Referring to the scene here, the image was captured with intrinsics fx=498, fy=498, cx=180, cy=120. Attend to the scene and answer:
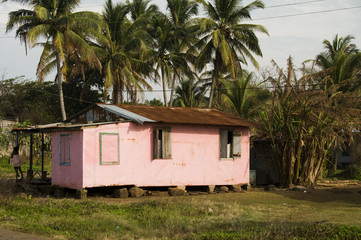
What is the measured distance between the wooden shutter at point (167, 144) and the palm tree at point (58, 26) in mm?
10624

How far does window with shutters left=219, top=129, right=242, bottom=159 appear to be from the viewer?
2022cm

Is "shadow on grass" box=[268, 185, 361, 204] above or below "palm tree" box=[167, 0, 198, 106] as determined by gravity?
below

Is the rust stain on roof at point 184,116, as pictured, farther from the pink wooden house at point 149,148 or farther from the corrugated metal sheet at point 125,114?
the corrugated metal sheet at point 125,114

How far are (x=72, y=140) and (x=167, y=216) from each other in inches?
231

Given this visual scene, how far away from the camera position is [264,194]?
62.3 feet

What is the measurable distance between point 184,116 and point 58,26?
11.8 m

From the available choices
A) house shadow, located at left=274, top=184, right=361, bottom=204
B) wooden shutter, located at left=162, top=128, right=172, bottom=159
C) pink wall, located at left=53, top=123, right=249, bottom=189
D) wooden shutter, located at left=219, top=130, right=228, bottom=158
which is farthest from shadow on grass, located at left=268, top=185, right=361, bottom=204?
wooden shutter, located at left=162, top=128, right=172, bottom=159

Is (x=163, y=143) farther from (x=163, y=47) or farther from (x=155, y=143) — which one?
(x=163, y=47)

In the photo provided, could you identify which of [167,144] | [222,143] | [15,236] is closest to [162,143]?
[167,144]

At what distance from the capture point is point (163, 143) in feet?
60.4

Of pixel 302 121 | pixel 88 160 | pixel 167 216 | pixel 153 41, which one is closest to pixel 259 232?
pixel 167 216

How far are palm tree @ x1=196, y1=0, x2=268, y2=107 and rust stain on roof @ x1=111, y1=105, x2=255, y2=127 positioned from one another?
9945 millimetres

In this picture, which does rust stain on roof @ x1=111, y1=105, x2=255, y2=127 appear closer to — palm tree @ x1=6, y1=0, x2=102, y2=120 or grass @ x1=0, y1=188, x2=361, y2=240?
grass @ x1=0, y1=188, x2=361, y2=240

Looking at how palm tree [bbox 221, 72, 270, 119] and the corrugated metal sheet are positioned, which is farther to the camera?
palm tree [bbox 221, 72, 270, 119]
